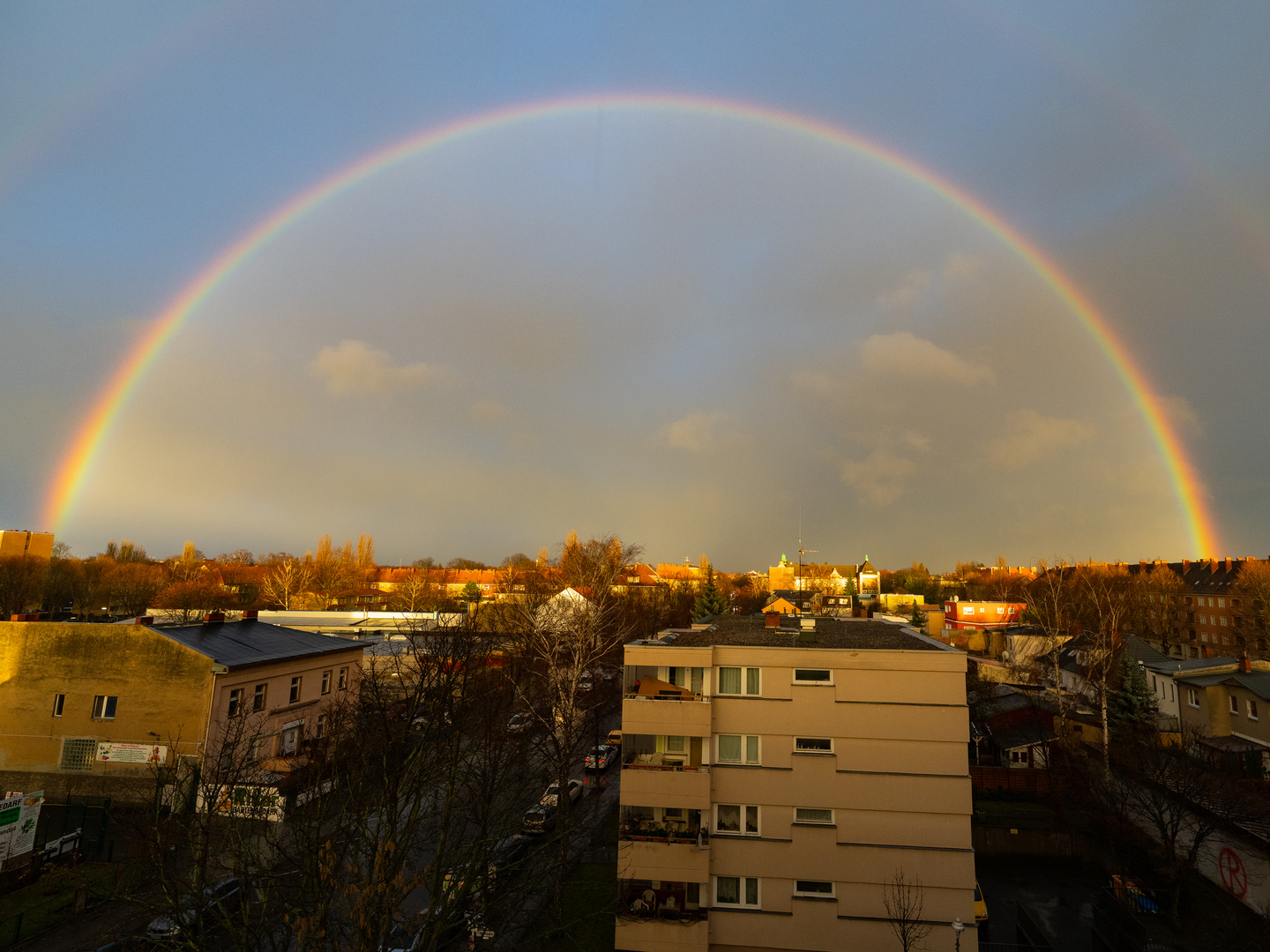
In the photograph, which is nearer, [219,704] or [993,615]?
[219,704]

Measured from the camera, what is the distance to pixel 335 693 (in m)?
33.6

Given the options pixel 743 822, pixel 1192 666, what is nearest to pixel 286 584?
pixel 743 822

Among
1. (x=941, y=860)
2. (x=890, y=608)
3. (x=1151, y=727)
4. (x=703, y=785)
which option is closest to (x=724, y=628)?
(x=703, y=785)

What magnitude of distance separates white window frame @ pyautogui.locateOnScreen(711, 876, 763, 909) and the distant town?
60 mm

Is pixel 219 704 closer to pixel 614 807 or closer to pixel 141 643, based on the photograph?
pixel 141 643

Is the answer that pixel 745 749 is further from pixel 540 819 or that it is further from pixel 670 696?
pixel 540 819

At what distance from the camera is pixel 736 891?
59.6 feet

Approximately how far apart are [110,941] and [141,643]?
14292 mm

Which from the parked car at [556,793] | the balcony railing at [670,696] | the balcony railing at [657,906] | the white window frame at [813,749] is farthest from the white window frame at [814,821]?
the parked car at [556,793]

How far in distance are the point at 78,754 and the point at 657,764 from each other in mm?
24465

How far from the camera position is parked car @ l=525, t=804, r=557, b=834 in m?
25.9

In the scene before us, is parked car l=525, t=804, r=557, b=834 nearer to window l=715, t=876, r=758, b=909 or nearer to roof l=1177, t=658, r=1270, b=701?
window l=715, t=876, r=758, b=909

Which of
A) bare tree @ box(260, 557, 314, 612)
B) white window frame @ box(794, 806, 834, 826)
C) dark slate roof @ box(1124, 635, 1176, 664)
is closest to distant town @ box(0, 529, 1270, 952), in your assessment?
white window frame @ box(794, 806, 834, 826)

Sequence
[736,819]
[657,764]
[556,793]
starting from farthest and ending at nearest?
[556,793], [657,764], [736,819]
